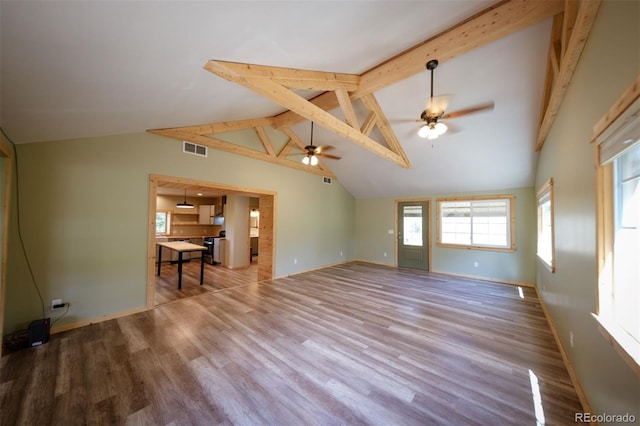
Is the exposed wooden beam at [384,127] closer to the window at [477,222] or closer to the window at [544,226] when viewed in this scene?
the window at [477,222]

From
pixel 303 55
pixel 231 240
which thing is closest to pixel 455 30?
pixel 303 55

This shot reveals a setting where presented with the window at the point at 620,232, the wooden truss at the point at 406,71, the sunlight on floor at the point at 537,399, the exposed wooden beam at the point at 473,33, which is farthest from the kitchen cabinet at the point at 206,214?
the window at the point at 620,232

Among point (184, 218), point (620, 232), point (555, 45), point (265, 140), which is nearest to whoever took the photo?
point (620, 232)

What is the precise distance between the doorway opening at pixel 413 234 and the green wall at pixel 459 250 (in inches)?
6.1

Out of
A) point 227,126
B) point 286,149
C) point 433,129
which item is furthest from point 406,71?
point 286,149

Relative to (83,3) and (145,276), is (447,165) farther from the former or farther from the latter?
(145,276)

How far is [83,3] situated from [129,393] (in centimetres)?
278

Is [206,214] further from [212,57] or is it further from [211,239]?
[212,57]

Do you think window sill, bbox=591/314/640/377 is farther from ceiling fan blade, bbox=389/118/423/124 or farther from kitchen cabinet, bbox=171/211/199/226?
kitchen cabinet, bbox=171/211/199/226

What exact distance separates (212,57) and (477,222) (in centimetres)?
688

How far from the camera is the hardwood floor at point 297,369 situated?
69.8 inches

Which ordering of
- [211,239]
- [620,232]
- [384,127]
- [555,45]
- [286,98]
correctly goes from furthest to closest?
[211,239]
[384,127]
[286,98]
[555,45]
[620,232]

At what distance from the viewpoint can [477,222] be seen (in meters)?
6.19

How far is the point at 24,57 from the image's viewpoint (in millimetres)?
1499
